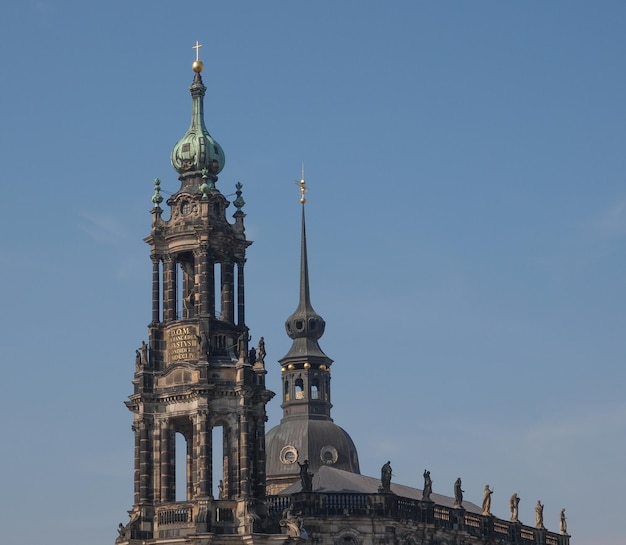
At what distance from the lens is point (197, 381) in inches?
4424

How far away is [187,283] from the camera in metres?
118

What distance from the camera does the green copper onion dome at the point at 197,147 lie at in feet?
387

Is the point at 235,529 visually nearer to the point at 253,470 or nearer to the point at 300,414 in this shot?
the point at 253,470

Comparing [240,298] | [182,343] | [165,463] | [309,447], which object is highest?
[240,298]

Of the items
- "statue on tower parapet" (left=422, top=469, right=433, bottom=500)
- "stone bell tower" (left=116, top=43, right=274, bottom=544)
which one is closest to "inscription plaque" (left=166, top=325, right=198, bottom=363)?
"stone bell tower" (left=116, top=43, right=274, bottom=544)

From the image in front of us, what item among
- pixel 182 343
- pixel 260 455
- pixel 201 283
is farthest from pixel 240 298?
pixel 260 455

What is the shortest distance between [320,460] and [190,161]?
102ft

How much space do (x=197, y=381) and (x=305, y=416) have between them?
31625 mm

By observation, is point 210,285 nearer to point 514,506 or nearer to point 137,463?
point 137,463

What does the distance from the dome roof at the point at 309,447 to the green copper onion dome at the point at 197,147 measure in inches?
1146

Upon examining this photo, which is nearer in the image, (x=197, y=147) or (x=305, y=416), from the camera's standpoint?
(x=197, y=147)

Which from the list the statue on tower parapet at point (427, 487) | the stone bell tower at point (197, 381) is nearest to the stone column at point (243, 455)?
the stone bell tower at point (197, 381)

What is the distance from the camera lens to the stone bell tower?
11132 cm

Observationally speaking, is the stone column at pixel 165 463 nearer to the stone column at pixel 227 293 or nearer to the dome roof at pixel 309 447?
the stone column at pixel 227 293
